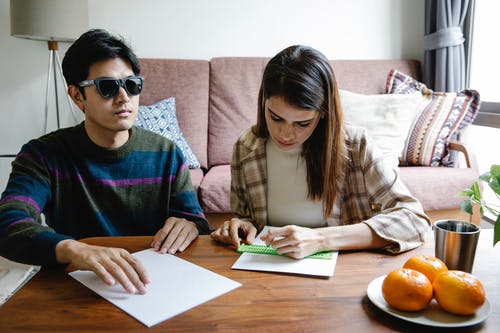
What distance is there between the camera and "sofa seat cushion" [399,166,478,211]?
2266 mm

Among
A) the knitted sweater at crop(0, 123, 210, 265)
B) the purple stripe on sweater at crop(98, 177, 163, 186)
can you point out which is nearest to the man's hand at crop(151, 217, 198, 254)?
the knitted sweater at crop(0, 123, 210, 265)

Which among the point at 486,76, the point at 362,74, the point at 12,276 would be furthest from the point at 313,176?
the point at 486,76

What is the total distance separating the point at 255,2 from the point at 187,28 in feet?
1.65

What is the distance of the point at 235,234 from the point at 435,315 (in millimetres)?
473

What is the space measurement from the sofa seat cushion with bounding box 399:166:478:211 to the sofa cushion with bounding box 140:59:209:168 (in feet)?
4.04

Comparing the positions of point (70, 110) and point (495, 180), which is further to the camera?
point (70, 110)

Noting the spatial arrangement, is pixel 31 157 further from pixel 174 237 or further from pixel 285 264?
pixel 285 264

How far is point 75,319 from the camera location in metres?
0.70

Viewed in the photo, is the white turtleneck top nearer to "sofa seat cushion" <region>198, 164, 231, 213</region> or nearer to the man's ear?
the man's ear

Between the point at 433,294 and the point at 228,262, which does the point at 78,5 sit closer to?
the point at 228,262

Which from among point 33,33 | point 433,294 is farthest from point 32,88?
point 433,294

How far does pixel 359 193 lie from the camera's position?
1.29m

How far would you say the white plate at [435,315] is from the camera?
0.67m

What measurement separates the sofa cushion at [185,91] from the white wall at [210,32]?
249 mm
